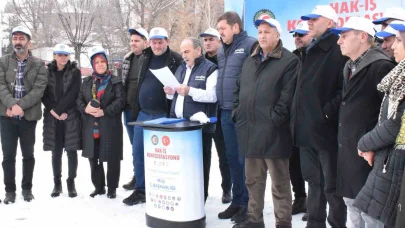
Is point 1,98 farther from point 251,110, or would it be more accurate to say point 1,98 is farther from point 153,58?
point 251,110

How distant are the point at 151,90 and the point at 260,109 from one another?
71.2 inches

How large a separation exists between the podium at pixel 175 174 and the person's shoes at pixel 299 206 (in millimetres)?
1124

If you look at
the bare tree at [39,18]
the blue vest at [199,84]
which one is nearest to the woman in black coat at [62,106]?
the blue vest at [199,84]

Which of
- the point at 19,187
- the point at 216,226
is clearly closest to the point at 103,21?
the point at 19,187

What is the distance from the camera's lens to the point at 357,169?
11.7ft

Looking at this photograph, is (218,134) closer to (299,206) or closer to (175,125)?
(175,125)

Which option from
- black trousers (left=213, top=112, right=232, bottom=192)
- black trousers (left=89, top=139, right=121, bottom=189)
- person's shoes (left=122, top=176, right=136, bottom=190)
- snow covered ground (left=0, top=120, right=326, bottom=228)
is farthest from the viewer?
person's shoes (left=122, top=176, right=136, bottom=190)

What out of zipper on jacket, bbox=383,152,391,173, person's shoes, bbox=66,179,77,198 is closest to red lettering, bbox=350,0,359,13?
zipper on jacket, bbox=383,152,391,173

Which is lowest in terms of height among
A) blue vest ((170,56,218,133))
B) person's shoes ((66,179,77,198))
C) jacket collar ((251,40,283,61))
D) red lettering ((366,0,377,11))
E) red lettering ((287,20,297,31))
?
person's shoes ((66,179,77,198))

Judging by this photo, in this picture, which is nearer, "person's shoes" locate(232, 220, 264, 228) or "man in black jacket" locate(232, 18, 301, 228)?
"man in black jacket" locate(232, 18, 301, 228)

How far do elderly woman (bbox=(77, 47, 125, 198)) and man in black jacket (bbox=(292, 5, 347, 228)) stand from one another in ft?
8.56

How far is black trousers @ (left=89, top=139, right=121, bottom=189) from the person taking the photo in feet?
19.3

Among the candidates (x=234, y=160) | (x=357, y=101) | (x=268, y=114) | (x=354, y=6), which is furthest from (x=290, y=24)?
(x=357, y=101)

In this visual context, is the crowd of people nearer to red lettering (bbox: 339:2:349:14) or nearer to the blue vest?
the blue vest
